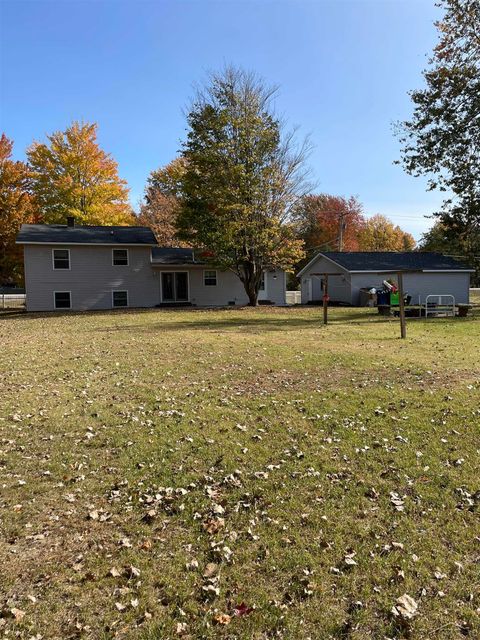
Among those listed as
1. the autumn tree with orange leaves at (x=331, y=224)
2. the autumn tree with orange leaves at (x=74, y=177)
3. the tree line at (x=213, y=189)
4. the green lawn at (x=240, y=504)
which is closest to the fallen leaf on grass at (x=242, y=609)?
the green lawn at (x=240, y=504)

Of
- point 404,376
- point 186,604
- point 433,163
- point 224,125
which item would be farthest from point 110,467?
point 224,125

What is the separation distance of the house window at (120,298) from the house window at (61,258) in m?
3.21

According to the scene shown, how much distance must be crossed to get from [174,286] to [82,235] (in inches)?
253

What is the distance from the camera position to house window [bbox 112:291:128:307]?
2780cm

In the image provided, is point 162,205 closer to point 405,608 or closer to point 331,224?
point 331,224

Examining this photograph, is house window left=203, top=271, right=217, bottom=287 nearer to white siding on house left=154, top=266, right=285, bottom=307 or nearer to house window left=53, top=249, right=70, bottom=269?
white siding on house left=154, top=266, right=285, bottom=307

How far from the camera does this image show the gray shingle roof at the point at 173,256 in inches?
1115

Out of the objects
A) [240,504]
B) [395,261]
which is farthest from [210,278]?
[240,504]

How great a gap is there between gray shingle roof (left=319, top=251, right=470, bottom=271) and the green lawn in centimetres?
2222

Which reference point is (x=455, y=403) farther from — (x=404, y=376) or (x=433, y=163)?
(x=433, y=163)

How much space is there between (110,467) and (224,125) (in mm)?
23887

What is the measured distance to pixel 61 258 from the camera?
26.6 metres

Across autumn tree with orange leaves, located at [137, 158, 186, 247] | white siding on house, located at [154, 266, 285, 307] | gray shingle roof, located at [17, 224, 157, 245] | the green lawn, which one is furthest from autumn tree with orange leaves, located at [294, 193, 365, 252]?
the green lawn

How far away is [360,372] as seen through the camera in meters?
→ 8.39
